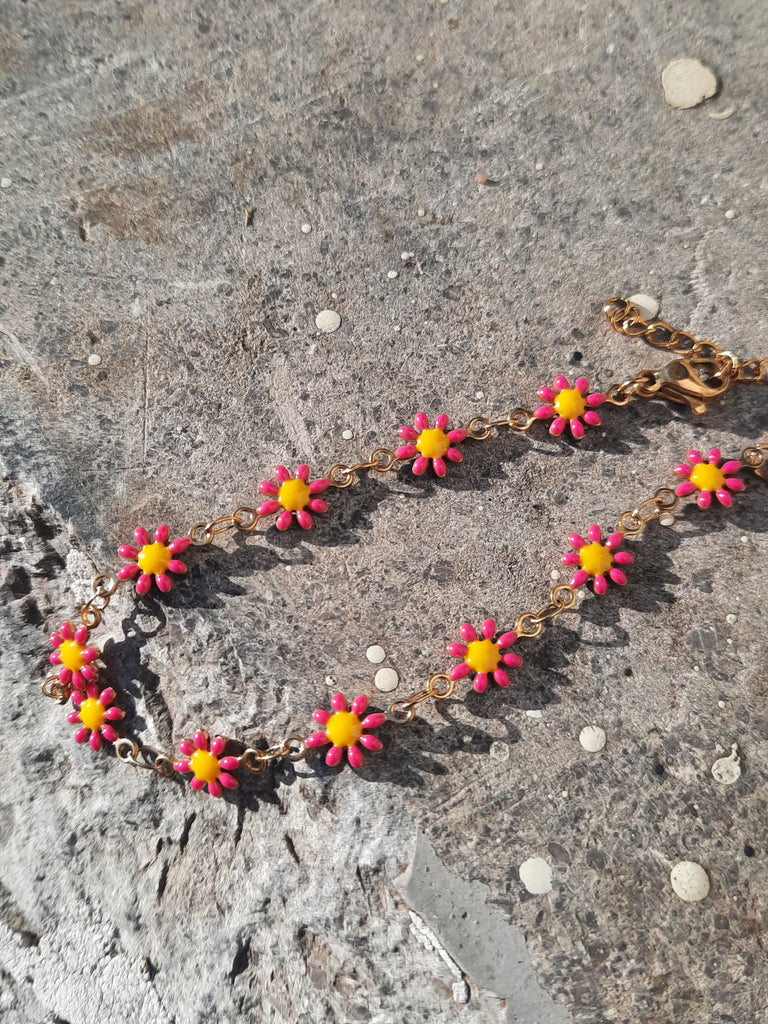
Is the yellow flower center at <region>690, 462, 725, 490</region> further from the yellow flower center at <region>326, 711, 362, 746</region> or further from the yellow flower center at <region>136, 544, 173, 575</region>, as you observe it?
the yellow flower center at <region>136, 544, 173, 575</region>

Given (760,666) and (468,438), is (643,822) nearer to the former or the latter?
(760,666)

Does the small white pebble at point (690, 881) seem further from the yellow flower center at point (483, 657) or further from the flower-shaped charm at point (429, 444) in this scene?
the flower-shaped charm at point (429, 444)

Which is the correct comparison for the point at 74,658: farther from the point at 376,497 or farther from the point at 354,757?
the point at 376,497

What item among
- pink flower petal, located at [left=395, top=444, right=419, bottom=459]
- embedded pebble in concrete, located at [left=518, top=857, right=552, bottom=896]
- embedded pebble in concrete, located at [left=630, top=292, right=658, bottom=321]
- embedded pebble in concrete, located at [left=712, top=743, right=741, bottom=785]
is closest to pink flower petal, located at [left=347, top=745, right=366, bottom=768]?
embedded pebble in concrete, located at [left=518, top=857, right=552, bottom=896]

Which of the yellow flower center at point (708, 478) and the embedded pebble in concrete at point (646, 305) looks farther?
the embedded pebble in concrete at point (646, 305)

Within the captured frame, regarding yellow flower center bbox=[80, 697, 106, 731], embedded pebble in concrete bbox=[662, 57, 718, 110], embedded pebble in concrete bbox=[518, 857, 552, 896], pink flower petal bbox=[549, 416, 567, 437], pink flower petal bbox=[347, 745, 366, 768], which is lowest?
embedded pebble in concrete bbox=[518, 857, 552, 896]

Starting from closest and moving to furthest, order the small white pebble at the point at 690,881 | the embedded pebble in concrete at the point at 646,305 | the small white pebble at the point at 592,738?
the small white pebble at the point at 690,881 < the small white pebble at the point at 592,738 < the embedded pebble in concrete at the point at 646,305

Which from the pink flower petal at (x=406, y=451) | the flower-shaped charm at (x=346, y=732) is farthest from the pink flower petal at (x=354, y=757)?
the pink flower petal at (x=406, y=451)

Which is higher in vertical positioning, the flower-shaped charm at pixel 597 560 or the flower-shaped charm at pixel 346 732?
the flower-shaped charm at pixel 597 560
